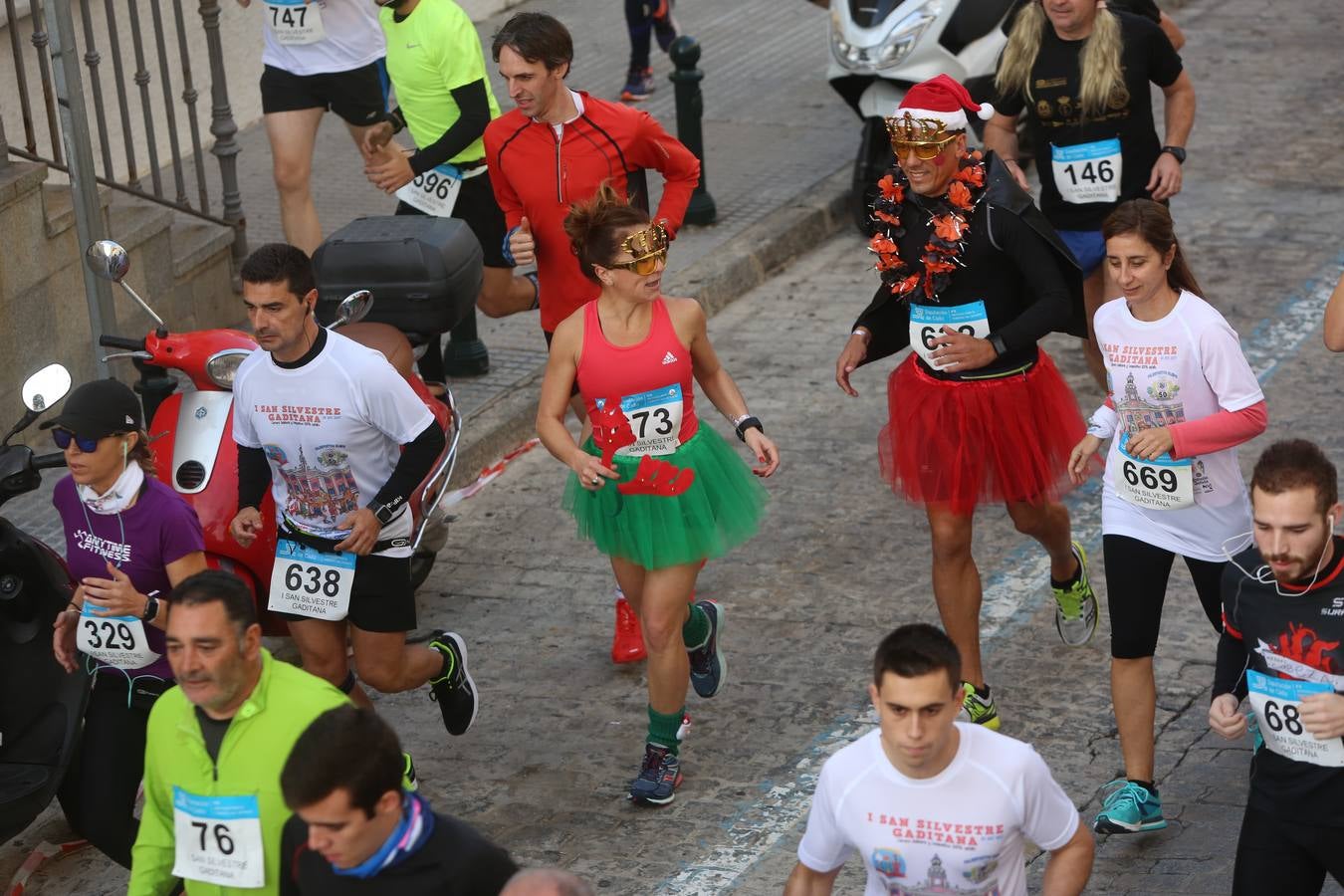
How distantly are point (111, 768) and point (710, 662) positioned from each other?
77.8 inches

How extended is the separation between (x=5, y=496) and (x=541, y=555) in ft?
9.11

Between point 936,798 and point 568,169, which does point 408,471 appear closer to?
point 568,169

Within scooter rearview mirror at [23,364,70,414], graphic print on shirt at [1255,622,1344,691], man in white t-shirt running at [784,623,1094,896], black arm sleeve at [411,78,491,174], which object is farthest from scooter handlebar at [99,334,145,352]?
graphic print on shirt at [1255,622,1344,691]

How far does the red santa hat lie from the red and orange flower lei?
149 millimetres

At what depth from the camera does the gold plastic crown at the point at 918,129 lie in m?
6.31

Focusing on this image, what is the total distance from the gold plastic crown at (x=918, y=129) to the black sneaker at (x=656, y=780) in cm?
195

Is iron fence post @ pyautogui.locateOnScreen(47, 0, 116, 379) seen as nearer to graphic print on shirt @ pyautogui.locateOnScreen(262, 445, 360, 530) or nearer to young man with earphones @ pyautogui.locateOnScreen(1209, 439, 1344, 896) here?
graphic print on shirt @ pyautogui.locateOnScreen(262, 445, 360, 530)

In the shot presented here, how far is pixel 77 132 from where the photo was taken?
23.6 ft

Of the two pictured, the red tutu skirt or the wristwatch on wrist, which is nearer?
the wristwatch on wrist

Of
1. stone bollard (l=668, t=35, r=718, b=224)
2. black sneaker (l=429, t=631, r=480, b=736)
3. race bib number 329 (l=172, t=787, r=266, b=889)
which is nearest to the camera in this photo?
race bib number 329 (l=172, t=787, r=266, b=889)

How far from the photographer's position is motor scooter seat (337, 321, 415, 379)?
7047mm

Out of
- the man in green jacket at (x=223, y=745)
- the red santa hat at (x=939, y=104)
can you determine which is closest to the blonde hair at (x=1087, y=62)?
the red santa hat at (x=939, y=104)

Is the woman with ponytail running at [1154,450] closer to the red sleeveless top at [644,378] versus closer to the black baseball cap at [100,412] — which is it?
the red sleeveless top at [644,378]

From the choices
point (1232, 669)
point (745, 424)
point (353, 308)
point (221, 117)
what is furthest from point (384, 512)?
point (221, 117)
